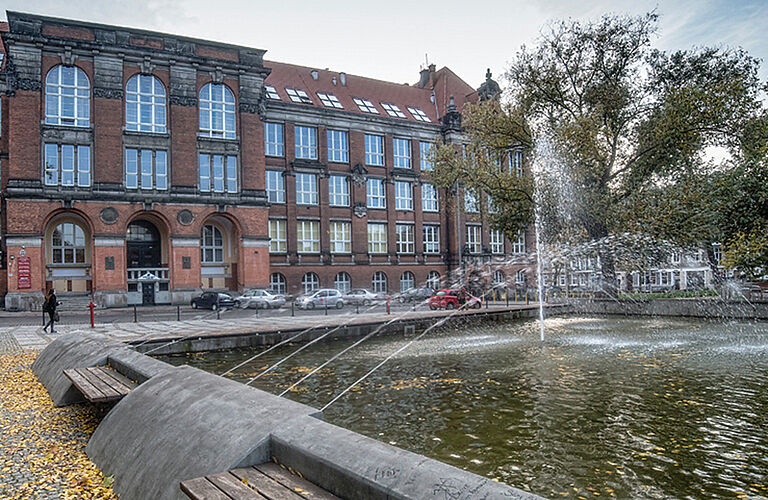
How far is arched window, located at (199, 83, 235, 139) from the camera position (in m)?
41.2

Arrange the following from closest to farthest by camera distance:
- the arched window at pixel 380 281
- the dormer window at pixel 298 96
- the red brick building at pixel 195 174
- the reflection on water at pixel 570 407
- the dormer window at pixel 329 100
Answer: the reflection on water at pixel 570 407, the red brick building at pixel 195 174, the dormer window at pixel 298 96, the dormer window at pixel 329 100, the arched window at pixel 380 281

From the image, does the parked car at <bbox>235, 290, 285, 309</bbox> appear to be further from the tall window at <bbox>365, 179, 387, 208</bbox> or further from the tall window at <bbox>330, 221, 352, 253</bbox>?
the tall window at <bbox>365, 179, 387, 208</bbox>

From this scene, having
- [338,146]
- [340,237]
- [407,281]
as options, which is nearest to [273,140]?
[338,146]

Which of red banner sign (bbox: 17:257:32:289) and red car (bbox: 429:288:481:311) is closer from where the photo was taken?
red car (bbox: 429:288:481:311)

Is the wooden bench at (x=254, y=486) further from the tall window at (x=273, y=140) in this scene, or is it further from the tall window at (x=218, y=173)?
the tall window at (x=273, y=140)

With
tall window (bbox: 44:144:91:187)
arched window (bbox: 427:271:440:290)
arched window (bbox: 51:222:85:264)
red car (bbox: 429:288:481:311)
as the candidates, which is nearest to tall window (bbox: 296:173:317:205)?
arched window (bbox: 427:271:440:290)

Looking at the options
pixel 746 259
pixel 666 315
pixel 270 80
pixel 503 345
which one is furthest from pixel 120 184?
pixel 746 259

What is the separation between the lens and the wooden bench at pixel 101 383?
6.73 m

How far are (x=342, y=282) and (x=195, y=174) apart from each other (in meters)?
14.8

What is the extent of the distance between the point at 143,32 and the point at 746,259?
38345 mm

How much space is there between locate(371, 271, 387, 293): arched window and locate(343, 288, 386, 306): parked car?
182 inches

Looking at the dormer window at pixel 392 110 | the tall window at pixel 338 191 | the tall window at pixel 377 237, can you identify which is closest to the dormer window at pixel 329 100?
the dormer window at pixel 392 110

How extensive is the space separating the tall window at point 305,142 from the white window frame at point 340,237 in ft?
19.6

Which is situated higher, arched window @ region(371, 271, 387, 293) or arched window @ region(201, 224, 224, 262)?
arched window @ region(201, 224, 224, 262)
